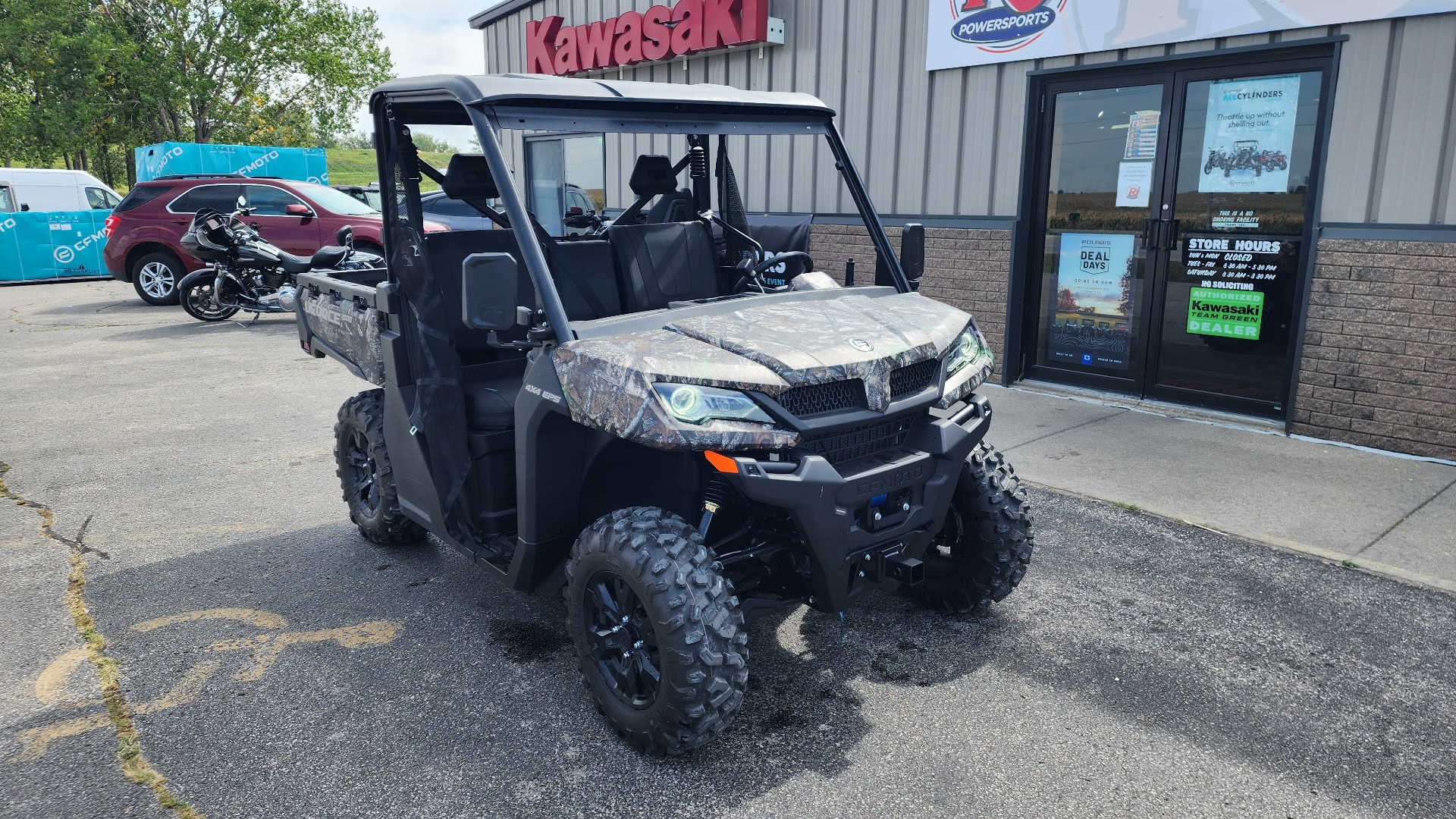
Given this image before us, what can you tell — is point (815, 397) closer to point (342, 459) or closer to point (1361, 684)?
point (1361, 684)

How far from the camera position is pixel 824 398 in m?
3.04

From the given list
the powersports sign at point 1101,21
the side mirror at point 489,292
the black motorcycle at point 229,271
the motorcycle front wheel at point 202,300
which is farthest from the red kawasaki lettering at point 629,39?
the side mirror at point 489,292

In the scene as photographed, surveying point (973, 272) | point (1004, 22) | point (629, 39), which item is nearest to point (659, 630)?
point (973, 272)

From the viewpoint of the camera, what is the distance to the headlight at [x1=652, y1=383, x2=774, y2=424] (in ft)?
9.32

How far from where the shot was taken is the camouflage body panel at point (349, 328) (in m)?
4.21

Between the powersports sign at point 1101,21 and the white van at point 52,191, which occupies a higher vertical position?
the powersports sign at point 1101,21

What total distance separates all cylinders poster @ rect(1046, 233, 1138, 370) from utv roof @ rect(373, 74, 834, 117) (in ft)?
16.4

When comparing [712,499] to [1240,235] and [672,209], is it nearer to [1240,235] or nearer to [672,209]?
[672,209]

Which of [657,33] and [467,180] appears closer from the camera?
[467,180]

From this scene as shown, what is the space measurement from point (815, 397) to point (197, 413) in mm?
6714

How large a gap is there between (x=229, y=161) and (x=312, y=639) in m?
19.3

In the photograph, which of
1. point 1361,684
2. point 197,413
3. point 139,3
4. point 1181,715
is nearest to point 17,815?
point 1181,715

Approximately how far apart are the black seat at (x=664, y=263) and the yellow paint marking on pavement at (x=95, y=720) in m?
2.14

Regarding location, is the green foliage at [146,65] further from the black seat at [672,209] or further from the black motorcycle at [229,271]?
the black seat at [672,209]
